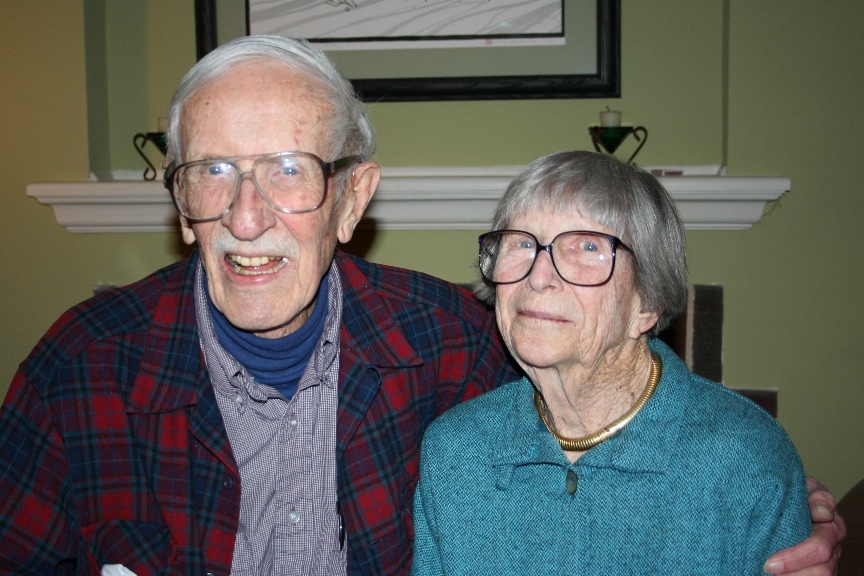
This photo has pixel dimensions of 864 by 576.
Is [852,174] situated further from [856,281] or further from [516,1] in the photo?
[516,1]

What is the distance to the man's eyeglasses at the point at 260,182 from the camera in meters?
1.31

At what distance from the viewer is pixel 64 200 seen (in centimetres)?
245

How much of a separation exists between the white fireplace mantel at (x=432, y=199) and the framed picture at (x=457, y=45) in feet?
0.87

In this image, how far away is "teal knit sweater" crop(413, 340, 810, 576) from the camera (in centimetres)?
117

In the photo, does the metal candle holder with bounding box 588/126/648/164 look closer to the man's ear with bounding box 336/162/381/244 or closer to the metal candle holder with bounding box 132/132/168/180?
the man's ear with bounding box 336/162/381/244

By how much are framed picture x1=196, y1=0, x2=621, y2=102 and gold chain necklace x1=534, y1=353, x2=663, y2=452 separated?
1332 mm

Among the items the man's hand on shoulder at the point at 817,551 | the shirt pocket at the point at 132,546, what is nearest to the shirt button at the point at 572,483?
the man's hand on shoulder at the point at 817,551

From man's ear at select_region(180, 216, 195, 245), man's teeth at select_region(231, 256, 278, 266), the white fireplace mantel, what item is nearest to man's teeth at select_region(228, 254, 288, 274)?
man's teeth at select_region(231, 256, 278, 266)

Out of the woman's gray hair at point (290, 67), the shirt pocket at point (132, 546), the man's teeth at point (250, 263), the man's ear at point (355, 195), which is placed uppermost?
the woman's gray hair at point (290, 67)

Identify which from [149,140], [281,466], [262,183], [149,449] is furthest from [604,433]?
[149,140]

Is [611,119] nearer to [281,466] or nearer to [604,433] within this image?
[604,433]

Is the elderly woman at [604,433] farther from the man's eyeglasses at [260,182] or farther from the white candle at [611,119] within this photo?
the white candle at [611,119]

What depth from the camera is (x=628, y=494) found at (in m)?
1.23

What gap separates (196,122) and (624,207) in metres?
0.73
